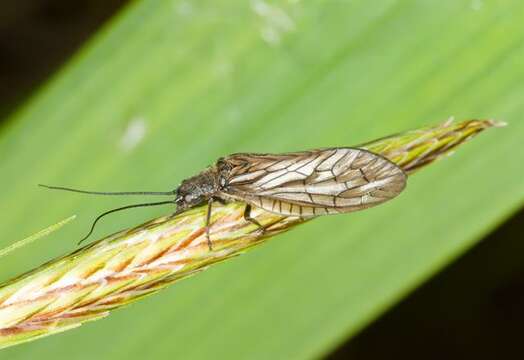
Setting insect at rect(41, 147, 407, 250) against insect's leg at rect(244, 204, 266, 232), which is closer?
insect's leg at rect(244, 204, 266, 232)

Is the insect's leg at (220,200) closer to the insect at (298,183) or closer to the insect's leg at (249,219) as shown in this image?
the insect at (298,183)

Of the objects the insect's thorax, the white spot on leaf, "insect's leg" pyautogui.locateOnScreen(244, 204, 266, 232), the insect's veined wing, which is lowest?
"insect's leg" pyautogui.locateOnScreen(244, 204, 266, 232)

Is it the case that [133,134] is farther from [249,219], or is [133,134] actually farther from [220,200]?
[249,219]

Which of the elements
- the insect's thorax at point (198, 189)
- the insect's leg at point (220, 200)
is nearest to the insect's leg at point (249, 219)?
the insect's leg at point (220, 200)

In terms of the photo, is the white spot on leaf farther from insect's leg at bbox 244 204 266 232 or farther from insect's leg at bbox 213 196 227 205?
insect's leg at bbox 244 204 266 232

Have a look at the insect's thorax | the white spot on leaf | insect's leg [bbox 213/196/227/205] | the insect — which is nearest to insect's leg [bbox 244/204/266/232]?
the insect

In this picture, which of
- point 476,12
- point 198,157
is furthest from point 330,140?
point 476,12
